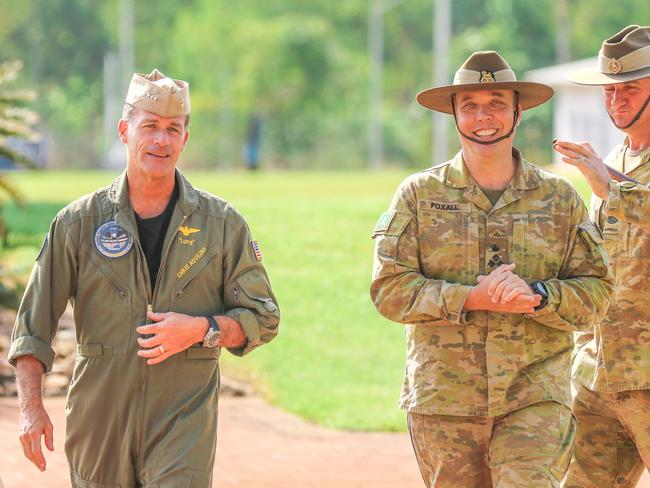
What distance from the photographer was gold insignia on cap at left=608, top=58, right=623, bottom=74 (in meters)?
6.27

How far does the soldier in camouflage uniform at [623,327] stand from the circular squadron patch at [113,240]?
210 cm

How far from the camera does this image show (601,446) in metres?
6.40

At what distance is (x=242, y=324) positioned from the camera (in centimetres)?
533

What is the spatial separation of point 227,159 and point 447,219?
6282 cm

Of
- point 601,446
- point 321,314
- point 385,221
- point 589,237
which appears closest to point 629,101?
point 589,237

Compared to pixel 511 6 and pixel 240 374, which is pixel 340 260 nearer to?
pixel 240 374

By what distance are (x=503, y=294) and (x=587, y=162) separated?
2.52ft

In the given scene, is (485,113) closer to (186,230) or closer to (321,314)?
(186,230)

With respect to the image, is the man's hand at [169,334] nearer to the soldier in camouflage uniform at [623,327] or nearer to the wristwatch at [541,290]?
the wristwatch at [541,290]

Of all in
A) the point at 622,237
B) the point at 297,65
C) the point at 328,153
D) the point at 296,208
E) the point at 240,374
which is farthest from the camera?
the point at 328,153

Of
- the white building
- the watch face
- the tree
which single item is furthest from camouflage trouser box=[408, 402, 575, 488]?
the white building

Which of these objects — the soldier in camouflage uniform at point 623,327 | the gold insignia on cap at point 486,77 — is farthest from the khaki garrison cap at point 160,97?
the soldier in camouflage uniform at point 623,327

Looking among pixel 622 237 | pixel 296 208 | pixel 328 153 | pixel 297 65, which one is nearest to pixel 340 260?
pixel 296 208

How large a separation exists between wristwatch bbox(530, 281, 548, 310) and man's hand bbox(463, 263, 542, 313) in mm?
31
